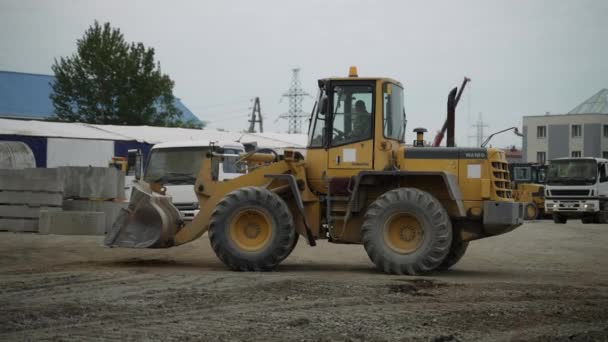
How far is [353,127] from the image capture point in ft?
42.2

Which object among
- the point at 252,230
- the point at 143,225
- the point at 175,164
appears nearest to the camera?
the point at 252,230

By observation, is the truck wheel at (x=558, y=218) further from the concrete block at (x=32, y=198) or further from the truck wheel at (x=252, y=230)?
the truck wheel at (x=252, y=230)

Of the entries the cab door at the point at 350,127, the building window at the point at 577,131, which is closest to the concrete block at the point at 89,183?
the cab door at the point at 350,127

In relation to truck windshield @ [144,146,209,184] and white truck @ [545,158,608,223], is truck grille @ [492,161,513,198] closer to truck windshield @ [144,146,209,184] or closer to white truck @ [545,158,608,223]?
truck windshield @ [144,146,209,184]

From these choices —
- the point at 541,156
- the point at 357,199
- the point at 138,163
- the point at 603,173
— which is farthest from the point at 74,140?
the point at 541,156

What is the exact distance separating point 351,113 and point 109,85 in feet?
158

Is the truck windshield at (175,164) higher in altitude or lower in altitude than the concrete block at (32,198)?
higher

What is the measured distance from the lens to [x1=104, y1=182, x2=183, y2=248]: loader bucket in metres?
13.1

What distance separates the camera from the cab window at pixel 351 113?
12820mm

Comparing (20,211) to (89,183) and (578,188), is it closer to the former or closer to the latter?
(89,183)

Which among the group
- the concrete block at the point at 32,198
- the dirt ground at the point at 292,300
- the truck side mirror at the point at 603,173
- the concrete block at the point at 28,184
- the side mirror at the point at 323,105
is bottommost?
the dirt ground at the point at 292,300

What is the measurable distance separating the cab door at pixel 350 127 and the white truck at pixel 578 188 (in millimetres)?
21114

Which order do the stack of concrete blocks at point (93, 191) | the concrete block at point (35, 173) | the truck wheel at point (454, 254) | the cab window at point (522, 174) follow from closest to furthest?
1. the truck wheel at point (454, 254)
2. the concrete block at point (35, 173)
3. the stack of concrete blocks at point (93, 191)
4. the cab window at point (522, 174)

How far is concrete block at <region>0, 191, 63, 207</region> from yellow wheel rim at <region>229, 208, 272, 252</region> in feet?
29.0
